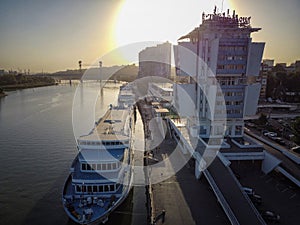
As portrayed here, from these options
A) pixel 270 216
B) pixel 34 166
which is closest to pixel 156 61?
pixel 34 166

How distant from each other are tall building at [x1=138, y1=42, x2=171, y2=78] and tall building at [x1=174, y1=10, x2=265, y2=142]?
201 feet

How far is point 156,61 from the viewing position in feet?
282

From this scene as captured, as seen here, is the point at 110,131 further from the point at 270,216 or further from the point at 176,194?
the point at 270,216

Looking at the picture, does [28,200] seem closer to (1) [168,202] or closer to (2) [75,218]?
(2) [75,218]

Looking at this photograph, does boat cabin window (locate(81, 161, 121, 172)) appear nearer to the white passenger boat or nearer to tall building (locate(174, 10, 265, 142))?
the white passenger boat

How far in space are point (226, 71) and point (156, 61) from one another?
235 feet

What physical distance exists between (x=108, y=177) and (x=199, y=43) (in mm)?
11788

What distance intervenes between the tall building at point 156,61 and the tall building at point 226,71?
61407 millimetres

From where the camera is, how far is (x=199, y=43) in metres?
17.4

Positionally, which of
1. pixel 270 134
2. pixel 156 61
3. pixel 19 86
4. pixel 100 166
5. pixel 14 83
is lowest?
pixel 19 86

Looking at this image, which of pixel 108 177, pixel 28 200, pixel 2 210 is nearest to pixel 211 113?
pixel 108 177

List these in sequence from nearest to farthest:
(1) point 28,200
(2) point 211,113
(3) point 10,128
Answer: (1) point 28,200, (2) point 211,113, (3) point 10,128

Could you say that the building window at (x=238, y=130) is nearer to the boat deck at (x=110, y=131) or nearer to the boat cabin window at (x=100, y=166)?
the boat deck at (x=110, y=131)

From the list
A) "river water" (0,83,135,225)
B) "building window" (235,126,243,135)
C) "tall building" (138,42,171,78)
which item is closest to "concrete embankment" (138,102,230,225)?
"river water" (0,83,135,225)
